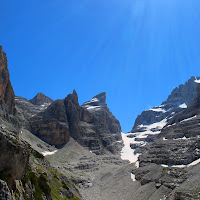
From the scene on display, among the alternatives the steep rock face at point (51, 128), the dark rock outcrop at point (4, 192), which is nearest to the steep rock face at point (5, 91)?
the steep rock face at point (51, 128)

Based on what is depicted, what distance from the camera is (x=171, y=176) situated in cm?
5747

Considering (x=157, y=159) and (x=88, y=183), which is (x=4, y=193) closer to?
(x=157, y=159)

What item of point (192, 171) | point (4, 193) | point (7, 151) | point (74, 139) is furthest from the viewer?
point (74, 139)

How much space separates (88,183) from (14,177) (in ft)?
252

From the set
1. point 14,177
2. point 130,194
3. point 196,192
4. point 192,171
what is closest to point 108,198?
point 130,194

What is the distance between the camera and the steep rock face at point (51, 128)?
16088 centimetres

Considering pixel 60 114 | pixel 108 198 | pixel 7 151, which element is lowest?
pixel 108 198

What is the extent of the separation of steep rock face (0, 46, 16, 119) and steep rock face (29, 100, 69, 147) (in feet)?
121

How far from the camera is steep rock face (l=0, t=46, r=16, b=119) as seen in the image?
111 metres

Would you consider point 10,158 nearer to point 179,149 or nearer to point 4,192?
point 4,192

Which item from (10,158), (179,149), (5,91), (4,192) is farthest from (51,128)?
(4,192)

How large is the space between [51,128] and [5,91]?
54095 millimetres

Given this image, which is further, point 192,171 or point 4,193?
point 192,171

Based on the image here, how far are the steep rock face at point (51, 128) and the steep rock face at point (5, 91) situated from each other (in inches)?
1454
